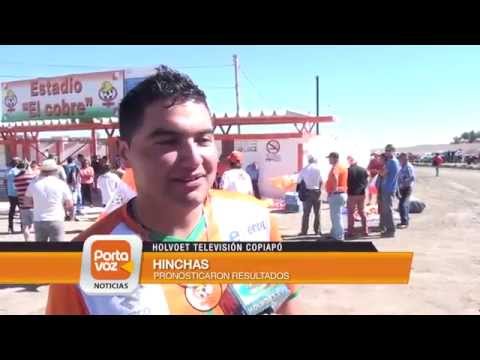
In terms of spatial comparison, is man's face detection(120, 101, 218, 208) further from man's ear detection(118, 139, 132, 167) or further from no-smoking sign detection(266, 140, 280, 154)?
no-smoking sign detection(266, 140, 280, 154)

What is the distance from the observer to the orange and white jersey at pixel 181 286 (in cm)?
147

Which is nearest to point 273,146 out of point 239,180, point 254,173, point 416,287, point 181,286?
point 254,173

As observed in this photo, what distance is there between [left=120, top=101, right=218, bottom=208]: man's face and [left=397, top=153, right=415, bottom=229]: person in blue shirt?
13.9 feet

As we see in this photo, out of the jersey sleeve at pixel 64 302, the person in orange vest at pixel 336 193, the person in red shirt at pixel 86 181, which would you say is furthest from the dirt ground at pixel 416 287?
the jersey sleeve at pixel 64 302

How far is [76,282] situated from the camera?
1.66 metres

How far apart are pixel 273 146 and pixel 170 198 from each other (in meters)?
1.25

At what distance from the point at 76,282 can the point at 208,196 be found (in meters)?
0.65

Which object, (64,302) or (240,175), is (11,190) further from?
(64,302)

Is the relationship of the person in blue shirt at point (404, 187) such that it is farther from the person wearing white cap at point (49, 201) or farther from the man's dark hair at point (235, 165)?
the person wearing white cap at point (49, 201)

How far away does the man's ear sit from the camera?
4.89 feet
